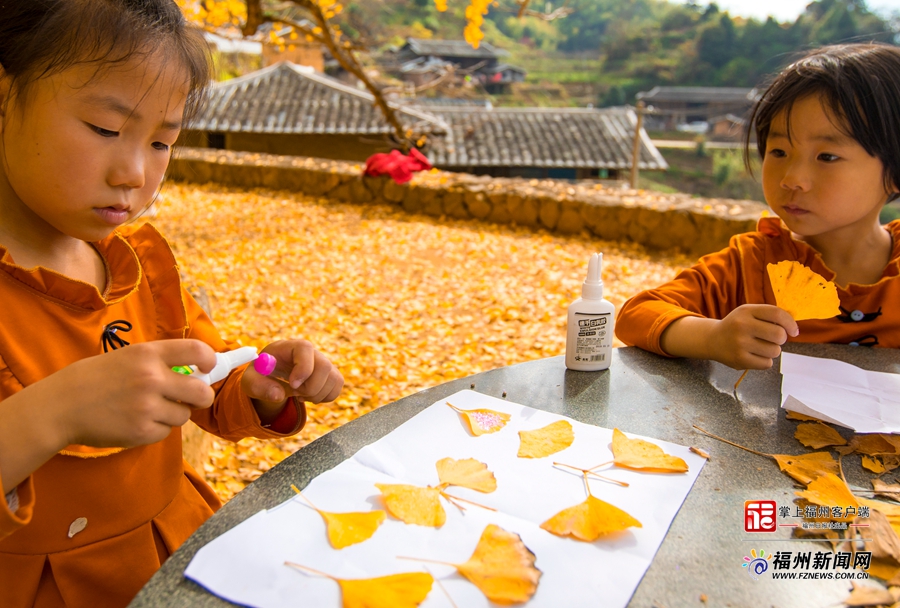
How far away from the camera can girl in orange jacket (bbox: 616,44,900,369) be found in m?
1.22

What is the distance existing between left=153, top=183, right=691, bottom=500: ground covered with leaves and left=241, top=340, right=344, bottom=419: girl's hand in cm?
150

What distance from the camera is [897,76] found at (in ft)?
4.13

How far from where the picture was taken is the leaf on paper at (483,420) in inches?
33.9

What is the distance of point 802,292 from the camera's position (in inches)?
37.9

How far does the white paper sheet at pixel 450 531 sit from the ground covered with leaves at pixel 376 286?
171 centimetres

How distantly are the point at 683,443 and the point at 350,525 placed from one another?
481mm

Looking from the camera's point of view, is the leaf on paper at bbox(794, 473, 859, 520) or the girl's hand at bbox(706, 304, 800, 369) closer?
the leaf on paper at bbox(794, 473, 859, 520)

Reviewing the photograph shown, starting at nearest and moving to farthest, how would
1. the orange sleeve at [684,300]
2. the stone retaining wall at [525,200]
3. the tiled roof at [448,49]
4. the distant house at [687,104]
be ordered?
the orange sleeve at [684,300] < the stone retaining wall at [525,200] < the distant house at [687,104] < the tiled roof at [448,49]

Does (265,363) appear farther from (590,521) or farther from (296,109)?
(296,109)

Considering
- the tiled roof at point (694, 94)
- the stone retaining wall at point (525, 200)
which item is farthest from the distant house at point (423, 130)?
the tiled roof at point (694, 94)

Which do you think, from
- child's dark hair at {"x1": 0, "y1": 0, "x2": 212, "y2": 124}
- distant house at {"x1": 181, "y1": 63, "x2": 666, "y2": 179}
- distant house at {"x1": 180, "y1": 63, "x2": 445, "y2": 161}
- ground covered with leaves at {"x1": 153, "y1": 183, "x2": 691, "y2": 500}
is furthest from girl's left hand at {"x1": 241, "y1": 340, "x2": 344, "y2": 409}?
distant house at {"x1": 180, "y1": 63, "x2": 445, "y2": 161}

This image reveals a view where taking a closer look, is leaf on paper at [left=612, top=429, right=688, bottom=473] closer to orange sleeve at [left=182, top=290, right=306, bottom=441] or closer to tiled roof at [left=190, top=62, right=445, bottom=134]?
orange sleeve at [left=182, top=290, right=306, bottom=441]

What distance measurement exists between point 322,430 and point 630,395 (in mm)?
1942

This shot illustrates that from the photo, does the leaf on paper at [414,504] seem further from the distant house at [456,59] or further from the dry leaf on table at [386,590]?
the distant house at [456,59]
